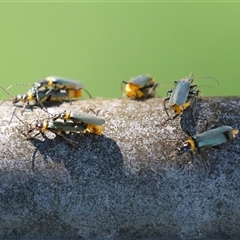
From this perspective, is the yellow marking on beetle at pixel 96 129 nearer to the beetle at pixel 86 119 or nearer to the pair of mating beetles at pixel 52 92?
the beetle at pixel 86 119

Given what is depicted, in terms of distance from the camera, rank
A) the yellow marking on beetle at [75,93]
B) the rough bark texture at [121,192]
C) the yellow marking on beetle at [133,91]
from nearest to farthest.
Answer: the rough bark texture at [121,192] → the yellow marking on beetle at [133,91] → the yellow marking on beetle at [75,93]

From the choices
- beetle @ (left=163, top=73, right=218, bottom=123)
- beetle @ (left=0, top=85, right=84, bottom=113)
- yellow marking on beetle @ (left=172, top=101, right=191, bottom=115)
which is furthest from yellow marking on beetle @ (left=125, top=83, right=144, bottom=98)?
yellow marking on beetle @ (left=172, top=101, right=191, bottom=115)

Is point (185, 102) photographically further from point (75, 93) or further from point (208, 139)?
point (75, 93)

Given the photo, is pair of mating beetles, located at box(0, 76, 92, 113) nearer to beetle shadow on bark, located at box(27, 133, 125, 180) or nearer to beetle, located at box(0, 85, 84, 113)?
beetle, located at box(0, 85, 84, 113)

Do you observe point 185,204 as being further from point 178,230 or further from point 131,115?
point 131,115

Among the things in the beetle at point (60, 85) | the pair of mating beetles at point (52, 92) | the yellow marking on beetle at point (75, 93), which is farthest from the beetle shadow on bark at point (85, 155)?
the yellow marking on beetle at point (75, 93)

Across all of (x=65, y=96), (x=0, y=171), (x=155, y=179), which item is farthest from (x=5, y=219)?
(x=65, y=96)

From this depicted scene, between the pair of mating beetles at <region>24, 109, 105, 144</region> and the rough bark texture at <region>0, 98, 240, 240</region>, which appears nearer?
the rough bark texture at <region>0, 98, 240, 240</region>
